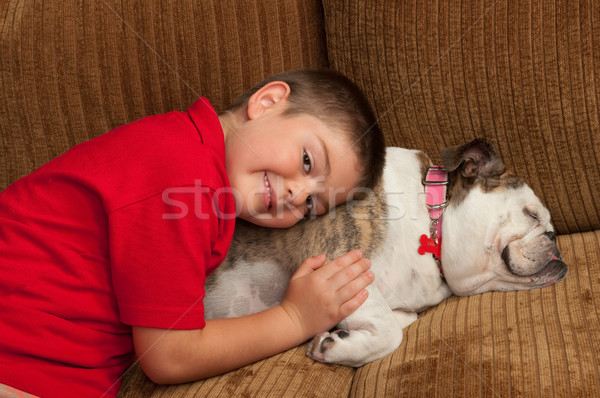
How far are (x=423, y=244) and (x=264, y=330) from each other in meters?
0.55

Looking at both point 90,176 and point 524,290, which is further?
point 524,290

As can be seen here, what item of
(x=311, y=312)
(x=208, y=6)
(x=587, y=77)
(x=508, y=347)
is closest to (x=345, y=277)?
(x=311, y=312)

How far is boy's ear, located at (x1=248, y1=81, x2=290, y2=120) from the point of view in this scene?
161cm

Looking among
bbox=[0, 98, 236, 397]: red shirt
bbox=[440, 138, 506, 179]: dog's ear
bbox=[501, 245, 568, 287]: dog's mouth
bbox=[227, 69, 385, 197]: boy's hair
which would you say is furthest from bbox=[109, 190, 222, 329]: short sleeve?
bbox=[501, 245, 568, 287]: dog's mouth

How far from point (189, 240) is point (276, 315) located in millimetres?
345

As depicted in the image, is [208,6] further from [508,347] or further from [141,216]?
[508,347]

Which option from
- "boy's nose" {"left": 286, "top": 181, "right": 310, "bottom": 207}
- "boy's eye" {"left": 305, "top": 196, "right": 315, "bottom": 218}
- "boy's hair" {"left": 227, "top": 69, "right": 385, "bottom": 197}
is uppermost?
"boy's hair" {"left": 227, "top": 69, "right": 385, "bottom": 197}

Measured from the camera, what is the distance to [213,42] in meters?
2.11

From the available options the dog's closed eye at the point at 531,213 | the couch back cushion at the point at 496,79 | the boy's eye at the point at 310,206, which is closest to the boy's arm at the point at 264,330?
the boy's eye at the point at 310,206

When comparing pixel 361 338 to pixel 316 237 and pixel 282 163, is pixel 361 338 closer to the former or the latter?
pixel 316 237

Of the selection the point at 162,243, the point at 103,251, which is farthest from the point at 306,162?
the point at 103,251

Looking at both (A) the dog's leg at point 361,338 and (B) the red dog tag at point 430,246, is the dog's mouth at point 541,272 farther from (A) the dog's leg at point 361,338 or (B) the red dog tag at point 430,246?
(A) the dog's leg at point 361,338

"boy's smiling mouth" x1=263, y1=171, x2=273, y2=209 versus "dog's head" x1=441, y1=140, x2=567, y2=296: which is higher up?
"boy's smiling mouth" x1=263, y1=171, x2=273, y2=209

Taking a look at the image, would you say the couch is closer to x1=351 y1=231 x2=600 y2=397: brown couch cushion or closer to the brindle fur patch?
x1=351 y1=231 x2=600 y2=397: brown couch cushion
